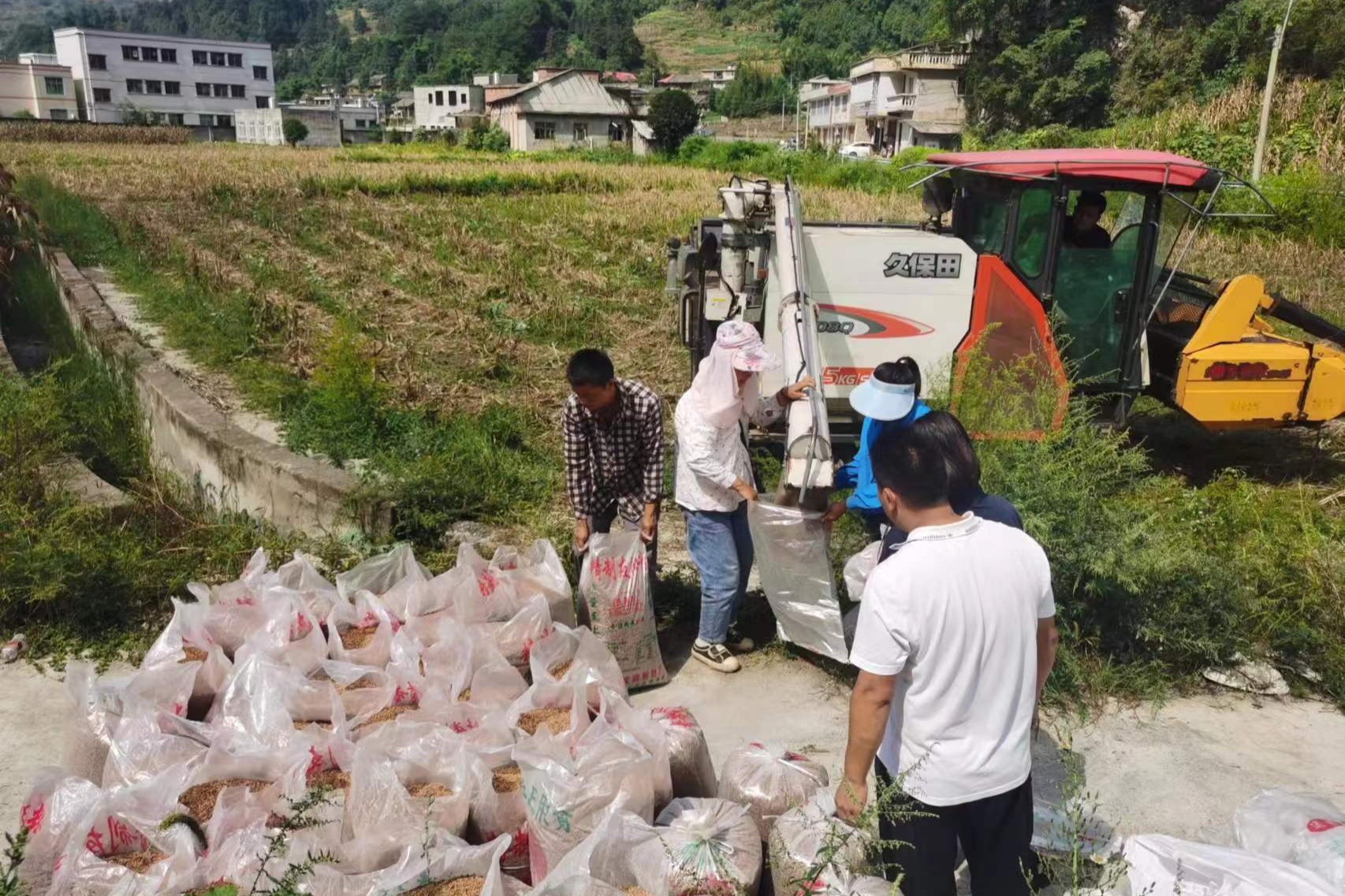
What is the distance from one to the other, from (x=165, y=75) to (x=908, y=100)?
2120 inches

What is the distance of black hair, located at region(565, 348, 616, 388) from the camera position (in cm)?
383

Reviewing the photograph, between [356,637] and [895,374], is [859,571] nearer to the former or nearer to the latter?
[895,374]

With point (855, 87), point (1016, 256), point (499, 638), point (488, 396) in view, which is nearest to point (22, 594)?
point (499, 638)

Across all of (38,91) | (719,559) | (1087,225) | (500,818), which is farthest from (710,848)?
(38,91)

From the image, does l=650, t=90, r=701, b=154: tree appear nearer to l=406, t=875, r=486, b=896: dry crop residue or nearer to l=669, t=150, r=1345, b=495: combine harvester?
l=669, t=150, r=1345, b=495: combine harvester

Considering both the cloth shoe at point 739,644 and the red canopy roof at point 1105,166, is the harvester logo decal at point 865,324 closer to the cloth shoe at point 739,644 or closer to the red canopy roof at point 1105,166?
the red canopy roof at point 1105,166

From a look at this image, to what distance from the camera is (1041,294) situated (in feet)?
18.8

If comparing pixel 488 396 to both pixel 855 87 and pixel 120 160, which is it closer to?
pixel 120 160

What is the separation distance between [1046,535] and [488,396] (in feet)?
16.2

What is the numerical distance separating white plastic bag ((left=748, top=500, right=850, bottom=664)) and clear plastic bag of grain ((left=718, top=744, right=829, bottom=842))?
2.95ft

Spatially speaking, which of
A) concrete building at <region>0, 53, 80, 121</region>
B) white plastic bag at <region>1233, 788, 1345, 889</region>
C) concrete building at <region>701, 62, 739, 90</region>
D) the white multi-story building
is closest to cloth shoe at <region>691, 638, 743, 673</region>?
white plastic bag at <region>1233, 788, 1345, 889</region>

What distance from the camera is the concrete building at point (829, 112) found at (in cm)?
6344

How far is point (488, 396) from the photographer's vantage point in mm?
7793

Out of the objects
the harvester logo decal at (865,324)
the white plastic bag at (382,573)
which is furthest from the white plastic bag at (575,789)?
the harvester logo decal at (865,324)
